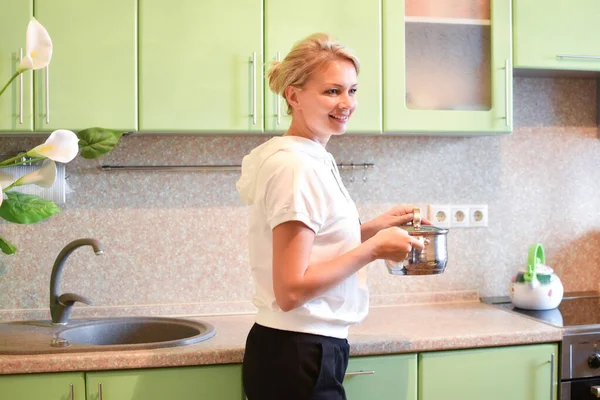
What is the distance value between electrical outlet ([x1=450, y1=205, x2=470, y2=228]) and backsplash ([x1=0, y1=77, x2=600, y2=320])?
0.03m

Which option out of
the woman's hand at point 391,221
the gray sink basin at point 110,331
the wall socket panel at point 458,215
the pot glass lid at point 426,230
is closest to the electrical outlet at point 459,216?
the wall socket panel at point 458,215

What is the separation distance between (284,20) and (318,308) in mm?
953

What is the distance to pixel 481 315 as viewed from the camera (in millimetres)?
2451

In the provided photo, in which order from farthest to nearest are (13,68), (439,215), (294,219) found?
(439,215) < (13,68) < (294,219)

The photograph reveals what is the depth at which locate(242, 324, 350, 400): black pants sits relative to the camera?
167 centimetres

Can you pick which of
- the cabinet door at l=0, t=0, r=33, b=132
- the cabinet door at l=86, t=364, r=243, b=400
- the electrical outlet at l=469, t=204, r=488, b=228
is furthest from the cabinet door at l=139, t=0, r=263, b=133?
the electrical outlet at l=469, t=204, r=488, b=228

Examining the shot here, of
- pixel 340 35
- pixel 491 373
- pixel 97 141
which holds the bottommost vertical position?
pixel 491 373

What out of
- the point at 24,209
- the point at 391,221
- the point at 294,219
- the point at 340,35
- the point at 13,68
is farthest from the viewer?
the point at 340,35

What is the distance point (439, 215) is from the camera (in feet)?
8.88

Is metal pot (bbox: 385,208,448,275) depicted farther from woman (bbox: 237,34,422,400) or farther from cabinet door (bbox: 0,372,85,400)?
cabinet door (bbox: 0,372,85,400)

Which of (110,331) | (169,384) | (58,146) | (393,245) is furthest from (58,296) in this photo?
(393,245)

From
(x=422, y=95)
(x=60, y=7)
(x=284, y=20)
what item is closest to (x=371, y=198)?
(x=422, y=95)

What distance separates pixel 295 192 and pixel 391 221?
19.9 inches

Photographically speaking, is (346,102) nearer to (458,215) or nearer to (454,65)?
(454,65)
